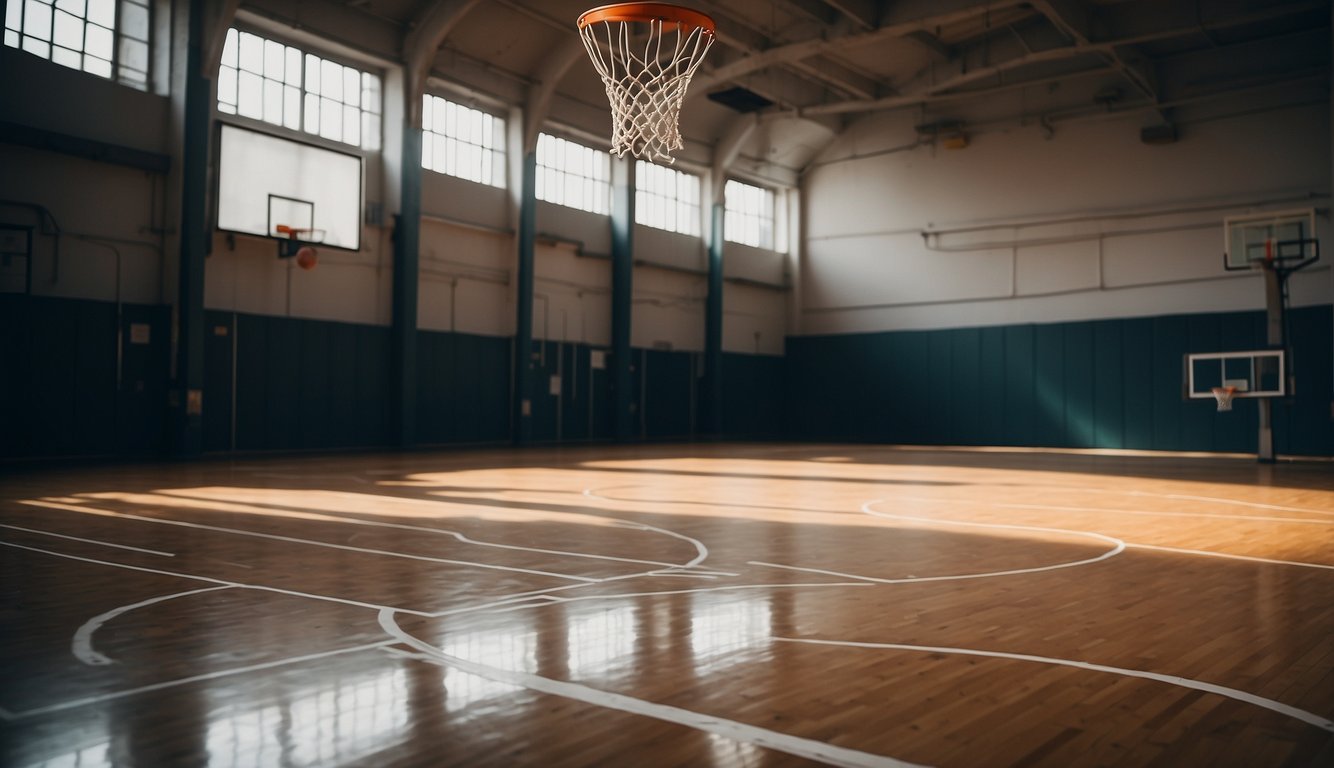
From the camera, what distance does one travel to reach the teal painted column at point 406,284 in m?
21.1

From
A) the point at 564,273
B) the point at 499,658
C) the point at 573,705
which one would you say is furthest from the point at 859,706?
the point at 564,273

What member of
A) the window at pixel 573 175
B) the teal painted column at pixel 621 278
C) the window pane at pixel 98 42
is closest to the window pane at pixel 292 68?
the window pane at pixel 98 42

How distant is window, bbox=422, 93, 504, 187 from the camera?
22.0 m

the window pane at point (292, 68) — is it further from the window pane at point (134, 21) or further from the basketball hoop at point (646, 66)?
the basketball hoop at point (646, 66)

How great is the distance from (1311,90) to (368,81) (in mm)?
20434

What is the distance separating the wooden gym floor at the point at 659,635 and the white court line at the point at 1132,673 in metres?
0.02

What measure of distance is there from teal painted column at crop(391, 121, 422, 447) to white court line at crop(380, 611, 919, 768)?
1706 centimetres

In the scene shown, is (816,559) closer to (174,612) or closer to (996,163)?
(174,612)

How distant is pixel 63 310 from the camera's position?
1634cm

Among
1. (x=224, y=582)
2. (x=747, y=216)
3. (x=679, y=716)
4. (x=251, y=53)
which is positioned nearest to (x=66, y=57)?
(x=251, y=53)

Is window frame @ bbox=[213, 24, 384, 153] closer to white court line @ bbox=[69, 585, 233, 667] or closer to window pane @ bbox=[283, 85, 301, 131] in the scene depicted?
window pane @ bbox=[283, 85, 301, 131]

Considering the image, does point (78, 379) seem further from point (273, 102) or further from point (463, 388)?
point (463, 388)

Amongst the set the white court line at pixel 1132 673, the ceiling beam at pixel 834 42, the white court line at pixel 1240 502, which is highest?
the ceiling beam at pixel 834 42

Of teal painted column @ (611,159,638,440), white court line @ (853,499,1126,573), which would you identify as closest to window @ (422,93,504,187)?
teal painted column @ (611,159,638,440)
